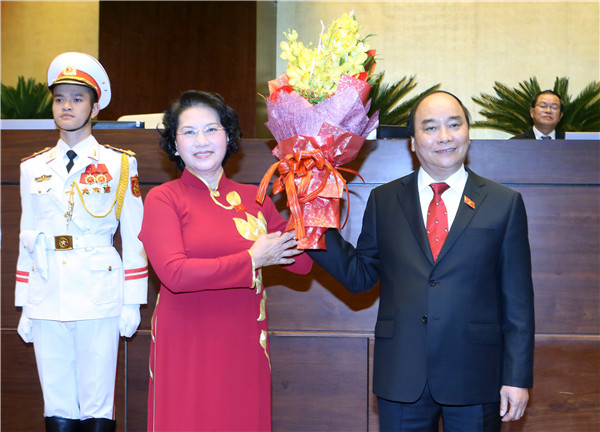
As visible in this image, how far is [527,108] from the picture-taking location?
530 centimetres

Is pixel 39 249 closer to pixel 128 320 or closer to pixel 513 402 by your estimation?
pixel 128 320

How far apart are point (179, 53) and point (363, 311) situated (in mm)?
3577

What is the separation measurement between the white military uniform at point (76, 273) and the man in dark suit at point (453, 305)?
87 cm

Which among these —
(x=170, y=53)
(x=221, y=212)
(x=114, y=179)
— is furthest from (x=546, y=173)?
(x=170, y=53)

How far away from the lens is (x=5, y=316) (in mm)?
2736

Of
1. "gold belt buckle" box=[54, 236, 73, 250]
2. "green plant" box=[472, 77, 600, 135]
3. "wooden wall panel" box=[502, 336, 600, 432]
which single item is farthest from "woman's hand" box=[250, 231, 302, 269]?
"green plant" box=[472, 77, 600, 135]

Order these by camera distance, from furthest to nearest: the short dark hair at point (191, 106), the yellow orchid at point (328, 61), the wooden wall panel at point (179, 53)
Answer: the wooden wall panel at point (179, 53) → the short dark hair at point (191, 106) → the yellow orchid at point (328, 61)

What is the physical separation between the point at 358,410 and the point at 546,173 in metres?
1.30

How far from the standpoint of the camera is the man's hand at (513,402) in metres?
1.65

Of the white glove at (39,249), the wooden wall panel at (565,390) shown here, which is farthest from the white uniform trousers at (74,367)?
the wooden wall panel at (565,390)

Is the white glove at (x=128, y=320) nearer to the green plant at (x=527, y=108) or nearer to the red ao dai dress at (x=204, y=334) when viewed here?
the red ao dai dress at (x=204, y=334)

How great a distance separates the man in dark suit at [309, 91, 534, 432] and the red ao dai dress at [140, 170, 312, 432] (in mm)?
286

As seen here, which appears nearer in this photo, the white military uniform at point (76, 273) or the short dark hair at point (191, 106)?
the short dark hair at point (191, 106)

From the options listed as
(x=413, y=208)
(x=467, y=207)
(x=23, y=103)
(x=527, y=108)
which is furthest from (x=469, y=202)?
(x=527, y=108)
